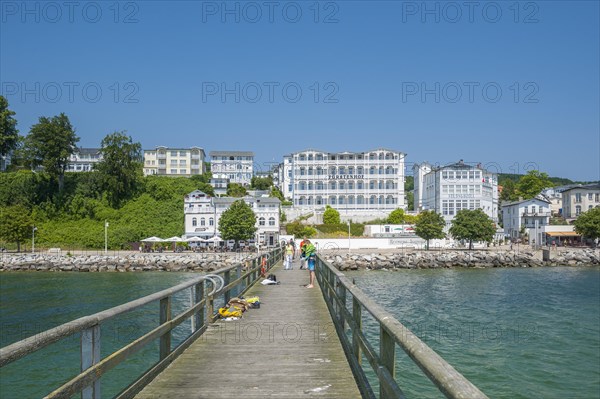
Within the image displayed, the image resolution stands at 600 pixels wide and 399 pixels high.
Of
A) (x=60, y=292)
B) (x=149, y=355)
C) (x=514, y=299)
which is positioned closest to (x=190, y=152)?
(x=60, y=292)

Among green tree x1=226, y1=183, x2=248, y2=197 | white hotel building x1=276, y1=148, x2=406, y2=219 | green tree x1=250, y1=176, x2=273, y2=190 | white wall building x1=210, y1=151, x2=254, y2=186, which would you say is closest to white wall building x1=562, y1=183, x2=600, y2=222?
white hotel building x1=276, y1=148, x2=406, y2=219

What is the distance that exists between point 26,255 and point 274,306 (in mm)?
63340

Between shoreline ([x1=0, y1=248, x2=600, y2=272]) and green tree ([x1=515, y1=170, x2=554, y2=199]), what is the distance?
163 ft

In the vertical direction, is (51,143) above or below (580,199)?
above

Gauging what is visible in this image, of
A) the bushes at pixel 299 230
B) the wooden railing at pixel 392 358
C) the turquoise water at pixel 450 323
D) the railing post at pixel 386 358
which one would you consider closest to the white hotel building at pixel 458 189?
the bushes at pixel 299 230

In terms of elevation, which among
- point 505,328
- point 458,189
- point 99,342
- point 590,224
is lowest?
point 505,328

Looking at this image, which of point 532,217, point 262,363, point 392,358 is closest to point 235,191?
point 532,217

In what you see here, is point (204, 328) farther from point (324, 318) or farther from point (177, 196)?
point (177, 196)

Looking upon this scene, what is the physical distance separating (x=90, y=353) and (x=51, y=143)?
88788 mm

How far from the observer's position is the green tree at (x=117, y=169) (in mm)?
87000

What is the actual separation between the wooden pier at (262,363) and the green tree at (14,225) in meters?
68.7

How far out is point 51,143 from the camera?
3307 inches

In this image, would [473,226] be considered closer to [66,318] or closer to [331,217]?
[331,217]

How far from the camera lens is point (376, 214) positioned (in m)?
97.1
